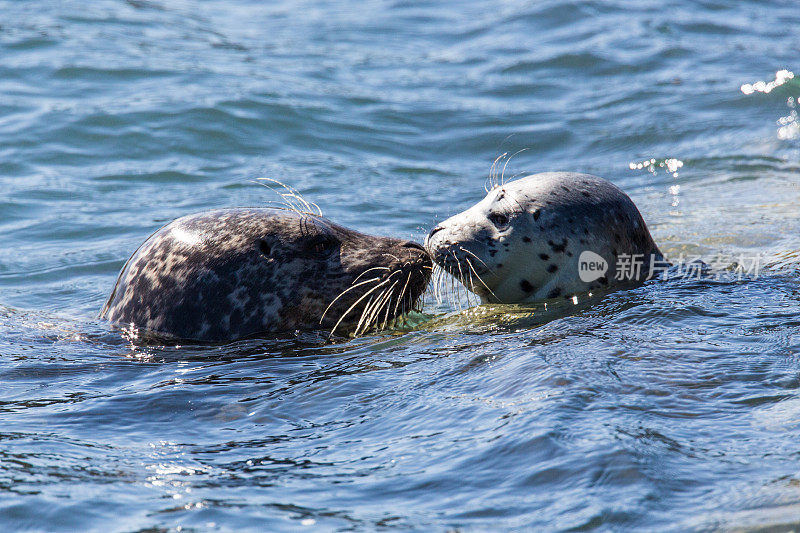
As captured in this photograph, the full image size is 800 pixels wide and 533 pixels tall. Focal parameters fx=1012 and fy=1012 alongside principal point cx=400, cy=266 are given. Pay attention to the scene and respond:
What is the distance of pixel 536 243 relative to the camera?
5582mm

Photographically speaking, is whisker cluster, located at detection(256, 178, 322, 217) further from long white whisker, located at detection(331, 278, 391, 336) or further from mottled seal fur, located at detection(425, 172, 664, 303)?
mottled seal fur, located at detection(425, 172, 664, 303)

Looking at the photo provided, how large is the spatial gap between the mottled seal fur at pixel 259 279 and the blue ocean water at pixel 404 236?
6.5 inches

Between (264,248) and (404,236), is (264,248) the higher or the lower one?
the higher one

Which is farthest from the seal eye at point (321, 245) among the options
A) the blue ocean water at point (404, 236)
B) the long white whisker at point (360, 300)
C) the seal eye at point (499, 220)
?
the seal eye at point (499, 220)

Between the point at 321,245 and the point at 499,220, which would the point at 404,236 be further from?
the point at 321,245

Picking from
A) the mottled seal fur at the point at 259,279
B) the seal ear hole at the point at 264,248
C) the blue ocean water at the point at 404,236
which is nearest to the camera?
the blue ocean water at the point at 404,236

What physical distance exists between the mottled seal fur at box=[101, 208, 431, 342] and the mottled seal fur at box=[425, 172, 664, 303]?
0.25 m

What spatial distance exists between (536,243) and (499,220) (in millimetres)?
247

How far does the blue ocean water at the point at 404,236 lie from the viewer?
129 inches

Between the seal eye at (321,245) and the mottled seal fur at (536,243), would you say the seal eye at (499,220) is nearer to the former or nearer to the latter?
the mottled seal fur at (536,243)

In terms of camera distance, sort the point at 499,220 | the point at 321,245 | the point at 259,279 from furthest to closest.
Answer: the point at 499,220, the point at 321,245, the point at 259,279

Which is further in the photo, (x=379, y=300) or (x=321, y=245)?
(x=321, y=245)

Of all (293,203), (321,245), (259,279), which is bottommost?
(259,279)

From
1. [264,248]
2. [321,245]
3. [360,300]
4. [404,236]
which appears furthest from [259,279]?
[404,236]
